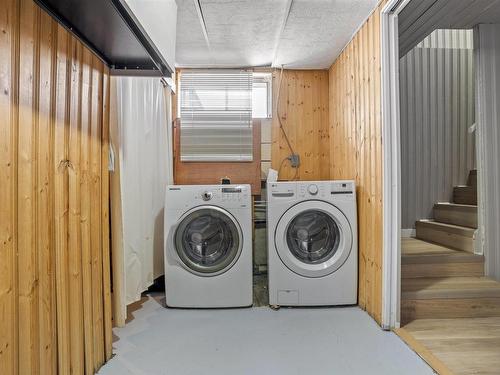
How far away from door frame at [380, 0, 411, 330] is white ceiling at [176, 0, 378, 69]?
1.06 feet

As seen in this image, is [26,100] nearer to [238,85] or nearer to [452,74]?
[238,85]

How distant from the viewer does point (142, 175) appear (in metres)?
2.35

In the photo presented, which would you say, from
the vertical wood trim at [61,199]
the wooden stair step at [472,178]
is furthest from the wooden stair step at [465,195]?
the vertical wood trim at [61,199]

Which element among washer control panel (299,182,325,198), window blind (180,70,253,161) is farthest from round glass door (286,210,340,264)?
window blind (180,70,253,161)

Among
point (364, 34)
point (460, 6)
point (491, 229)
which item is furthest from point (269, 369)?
point (460, 6)

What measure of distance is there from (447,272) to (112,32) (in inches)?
107

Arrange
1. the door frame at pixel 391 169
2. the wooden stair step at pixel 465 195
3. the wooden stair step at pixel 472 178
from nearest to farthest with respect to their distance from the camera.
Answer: the door frame at pixel 391 169 < the wooden stair step at pixel 465 195 < the wooden stair step at pixel 472 178

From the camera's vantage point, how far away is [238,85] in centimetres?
330

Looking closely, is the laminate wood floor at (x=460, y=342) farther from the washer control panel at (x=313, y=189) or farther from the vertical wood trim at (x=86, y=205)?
the vertical wood trim at (x=86, y=205)

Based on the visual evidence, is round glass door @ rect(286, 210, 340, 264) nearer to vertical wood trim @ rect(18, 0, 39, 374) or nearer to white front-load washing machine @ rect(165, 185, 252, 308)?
white front-load washing machine @ rect(165, 185, 252, 308)

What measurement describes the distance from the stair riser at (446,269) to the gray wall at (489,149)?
0.08 m

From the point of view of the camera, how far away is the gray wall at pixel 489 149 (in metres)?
2.42

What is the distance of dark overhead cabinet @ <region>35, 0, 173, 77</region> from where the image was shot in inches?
44.6

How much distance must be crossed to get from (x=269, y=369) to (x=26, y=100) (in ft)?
5.13
